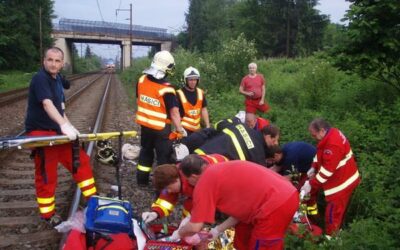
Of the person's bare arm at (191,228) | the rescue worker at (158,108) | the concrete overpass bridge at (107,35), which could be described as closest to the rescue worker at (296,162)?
the rescue worker at (158,108)

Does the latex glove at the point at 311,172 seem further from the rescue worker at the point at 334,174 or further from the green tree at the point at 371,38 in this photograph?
the green tree at the point at 371,38

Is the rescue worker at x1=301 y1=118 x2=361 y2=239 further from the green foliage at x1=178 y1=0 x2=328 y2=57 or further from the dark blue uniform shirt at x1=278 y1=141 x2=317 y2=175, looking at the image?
the green foliage at x1=178 y1=0 x2=328 y2=57

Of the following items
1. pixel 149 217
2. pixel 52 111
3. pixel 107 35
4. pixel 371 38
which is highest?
pixel 107 35

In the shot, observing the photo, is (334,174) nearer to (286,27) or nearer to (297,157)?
(297,157)

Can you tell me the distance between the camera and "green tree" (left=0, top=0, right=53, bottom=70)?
4247 cm

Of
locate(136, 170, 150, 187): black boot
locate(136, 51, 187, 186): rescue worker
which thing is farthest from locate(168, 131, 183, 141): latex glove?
locate(136, 170, 150, 187): black boot

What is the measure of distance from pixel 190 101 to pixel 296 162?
2002mm

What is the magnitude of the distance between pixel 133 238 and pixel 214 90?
489 inches

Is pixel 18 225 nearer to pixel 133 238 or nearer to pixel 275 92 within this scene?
pixel 133 238

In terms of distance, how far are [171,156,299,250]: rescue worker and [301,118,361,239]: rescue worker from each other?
61.8 inches

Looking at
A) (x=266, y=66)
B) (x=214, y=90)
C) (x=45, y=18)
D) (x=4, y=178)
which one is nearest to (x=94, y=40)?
(x=45, y=18)

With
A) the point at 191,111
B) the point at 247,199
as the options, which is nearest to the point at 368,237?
the point at 247,199

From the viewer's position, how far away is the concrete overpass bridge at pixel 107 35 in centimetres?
7244

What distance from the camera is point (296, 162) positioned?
5621 mm
